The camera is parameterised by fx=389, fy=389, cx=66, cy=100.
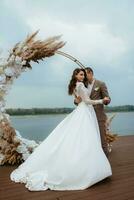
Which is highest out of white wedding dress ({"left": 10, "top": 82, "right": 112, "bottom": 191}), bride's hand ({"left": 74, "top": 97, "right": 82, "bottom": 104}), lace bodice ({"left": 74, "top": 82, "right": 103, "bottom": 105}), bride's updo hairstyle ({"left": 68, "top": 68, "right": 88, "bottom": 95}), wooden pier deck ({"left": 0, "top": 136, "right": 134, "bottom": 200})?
bride's updo hairstyle ({"left": 68, "top": 68, "right": 88, "bottom": 95})

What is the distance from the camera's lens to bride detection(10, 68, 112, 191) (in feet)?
13.5

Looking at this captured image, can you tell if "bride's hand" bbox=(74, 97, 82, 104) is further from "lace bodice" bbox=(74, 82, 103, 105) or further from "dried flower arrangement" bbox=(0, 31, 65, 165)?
"dried flower arrangement" bbox=(0, 31, 65, 165)

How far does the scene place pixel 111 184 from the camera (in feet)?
14.0

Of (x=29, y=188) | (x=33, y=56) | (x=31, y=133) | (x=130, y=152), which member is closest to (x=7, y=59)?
(x=33, y=56)

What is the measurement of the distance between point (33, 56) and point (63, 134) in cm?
151

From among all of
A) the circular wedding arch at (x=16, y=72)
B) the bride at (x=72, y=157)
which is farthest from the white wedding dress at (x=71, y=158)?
the circular wedding arch at (x=16, y=72)

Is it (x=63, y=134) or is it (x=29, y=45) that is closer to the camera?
(x=63, y=134)

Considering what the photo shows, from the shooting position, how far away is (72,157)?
14.0 ft

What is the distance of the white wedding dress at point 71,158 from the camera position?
161 inches

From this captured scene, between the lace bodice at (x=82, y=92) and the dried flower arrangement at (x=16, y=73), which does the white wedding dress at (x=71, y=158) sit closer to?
the lace bodice at (x=82, y=92)

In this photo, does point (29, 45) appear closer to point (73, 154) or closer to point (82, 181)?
point (73, 154)

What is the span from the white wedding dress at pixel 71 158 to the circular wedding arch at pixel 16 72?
0.93 meters

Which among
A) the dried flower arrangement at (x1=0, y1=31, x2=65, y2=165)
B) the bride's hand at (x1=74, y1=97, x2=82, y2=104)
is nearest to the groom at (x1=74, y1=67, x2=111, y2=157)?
the dried flower arrangement at (x1=0, y1=31, x2=65, y2=165)

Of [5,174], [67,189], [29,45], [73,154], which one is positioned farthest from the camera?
[29,45]
